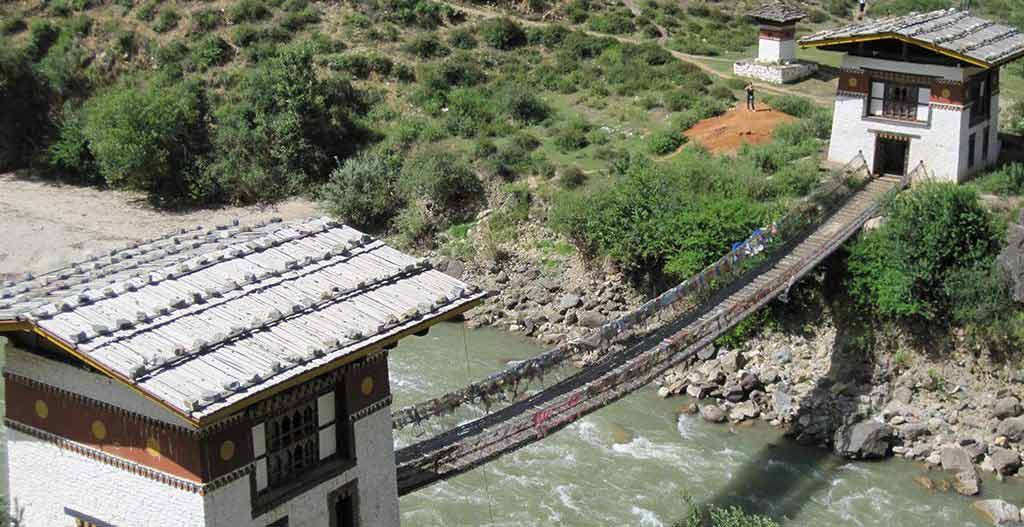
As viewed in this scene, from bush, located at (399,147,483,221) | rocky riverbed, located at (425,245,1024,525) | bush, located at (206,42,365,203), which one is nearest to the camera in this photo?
rocky riverbed, located at (425,245,1024,525)

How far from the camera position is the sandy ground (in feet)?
143

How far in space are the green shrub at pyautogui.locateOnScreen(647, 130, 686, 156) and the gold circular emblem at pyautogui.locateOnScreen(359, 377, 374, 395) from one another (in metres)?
25.0

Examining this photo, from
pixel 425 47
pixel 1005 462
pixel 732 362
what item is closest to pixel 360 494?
pixel 732 362

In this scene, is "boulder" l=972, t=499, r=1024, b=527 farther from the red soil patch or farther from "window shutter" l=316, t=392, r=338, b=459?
the red soil patch

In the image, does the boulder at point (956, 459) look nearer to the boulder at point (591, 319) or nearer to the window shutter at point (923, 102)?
the window shutter at point (923, 102)

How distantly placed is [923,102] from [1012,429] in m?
9.69

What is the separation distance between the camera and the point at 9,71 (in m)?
52.3

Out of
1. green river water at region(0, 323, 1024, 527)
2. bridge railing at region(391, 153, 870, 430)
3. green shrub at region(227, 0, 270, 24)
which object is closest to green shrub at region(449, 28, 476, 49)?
green shrub at region(227, 0, 270, 24)

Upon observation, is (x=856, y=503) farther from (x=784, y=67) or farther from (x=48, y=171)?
(x=48, y=171)

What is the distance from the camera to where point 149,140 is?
154 feet

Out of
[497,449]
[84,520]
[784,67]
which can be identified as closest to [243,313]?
[84,520]

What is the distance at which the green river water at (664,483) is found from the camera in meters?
27.6

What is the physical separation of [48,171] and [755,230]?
28.8 m

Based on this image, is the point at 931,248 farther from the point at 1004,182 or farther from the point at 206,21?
the point at 206,21
